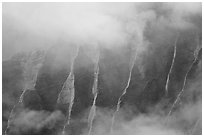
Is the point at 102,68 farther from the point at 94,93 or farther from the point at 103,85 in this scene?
the point at 94,93

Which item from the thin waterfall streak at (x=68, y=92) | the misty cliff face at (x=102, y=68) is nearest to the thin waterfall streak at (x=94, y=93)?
the misty cliff face at (x=102, y=68)

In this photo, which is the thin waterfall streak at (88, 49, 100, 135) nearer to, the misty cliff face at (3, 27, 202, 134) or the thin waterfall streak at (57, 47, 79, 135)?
the misty cliff face at (3, 27, 202, 134)

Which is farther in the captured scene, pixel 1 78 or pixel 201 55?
pixel 201 55

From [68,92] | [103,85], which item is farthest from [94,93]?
[68,92]

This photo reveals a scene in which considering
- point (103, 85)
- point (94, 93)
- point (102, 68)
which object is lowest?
point (94, 93)

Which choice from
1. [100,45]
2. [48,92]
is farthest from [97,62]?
[48,92]

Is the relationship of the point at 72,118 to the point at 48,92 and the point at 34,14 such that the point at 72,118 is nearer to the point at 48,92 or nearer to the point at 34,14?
the point at 48,92

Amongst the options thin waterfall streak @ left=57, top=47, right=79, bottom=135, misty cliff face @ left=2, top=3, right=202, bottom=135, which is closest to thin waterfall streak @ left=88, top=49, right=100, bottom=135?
misty cliff face @ left=2, top=3, right=202, bottom=135

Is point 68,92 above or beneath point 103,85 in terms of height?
beneath
